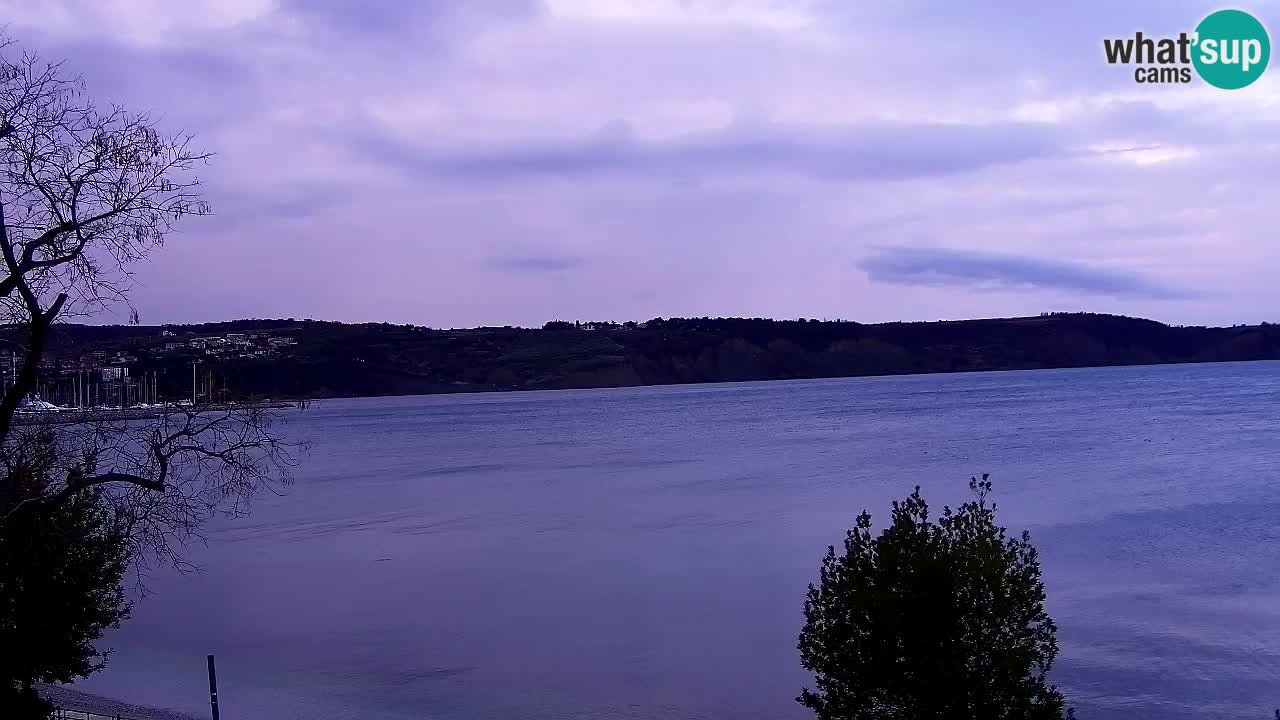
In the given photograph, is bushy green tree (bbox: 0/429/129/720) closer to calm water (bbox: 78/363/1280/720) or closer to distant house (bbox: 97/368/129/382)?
distant house (bbox: 97/368/129/382)

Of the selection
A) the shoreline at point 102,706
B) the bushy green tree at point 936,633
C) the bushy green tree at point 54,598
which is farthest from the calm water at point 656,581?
the bushy green tree at point 936,633

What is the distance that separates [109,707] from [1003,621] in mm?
14743

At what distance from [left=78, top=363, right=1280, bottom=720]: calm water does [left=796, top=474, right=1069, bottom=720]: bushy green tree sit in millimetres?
7664

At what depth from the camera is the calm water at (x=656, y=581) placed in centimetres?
2019

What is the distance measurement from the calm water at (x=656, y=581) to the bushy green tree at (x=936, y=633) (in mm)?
7664

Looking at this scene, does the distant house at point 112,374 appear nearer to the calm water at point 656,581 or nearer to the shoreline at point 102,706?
the shoreline at point 102,706

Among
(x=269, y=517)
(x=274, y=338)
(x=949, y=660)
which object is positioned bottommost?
(x=269, y=517)

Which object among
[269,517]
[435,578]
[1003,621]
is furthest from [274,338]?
[1003,621]

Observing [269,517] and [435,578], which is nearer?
[435,578]

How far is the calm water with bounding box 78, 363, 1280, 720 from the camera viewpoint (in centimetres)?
2019

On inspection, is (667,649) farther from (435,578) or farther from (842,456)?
(842,456)

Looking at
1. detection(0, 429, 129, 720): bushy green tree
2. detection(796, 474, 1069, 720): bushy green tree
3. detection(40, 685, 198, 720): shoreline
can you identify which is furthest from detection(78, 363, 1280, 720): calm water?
detection(796, 474, 1069, 720): bushy green tree

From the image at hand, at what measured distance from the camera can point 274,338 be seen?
128 metres

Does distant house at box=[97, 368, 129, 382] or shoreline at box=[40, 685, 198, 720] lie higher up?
distant house at box=[97, 368, 129, 382]
